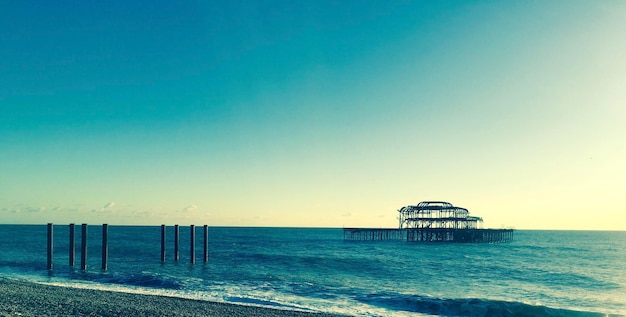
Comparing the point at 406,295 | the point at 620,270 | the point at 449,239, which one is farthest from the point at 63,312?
the point at 449,239

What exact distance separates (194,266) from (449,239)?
195ft

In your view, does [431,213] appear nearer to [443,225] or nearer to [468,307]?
[443,225]

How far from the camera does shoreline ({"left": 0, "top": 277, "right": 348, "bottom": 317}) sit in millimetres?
16797

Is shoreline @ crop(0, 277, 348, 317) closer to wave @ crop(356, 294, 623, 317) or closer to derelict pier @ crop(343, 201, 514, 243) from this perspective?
wave @ crop(356, 294, 623, 317)

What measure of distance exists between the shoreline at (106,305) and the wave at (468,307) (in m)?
5.32

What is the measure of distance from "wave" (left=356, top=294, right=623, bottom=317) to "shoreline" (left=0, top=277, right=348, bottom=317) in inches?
210

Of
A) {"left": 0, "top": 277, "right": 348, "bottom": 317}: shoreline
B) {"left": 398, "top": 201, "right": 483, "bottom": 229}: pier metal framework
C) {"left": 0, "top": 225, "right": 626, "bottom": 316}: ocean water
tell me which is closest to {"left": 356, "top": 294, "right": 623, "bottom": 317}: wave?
{"left": 0, "top": 225, "right": 626, "bottom": 316}: ocean water

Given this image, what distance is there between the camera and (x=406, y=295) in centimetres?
2550

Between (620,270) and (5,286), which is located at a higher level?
(5,286)

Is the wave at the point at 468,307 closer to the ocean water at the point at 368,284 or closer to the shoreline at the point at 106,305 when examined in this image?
the ocean water at the point at 368,284

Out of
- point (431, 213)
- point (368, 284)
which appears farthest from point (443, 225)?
point (368, 284)

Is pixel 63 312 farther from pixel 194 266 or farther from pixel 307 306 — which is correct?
pixel 194 266

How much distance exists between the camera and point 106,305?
18.5 m

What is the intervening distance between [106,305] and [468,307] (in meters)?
15.5
